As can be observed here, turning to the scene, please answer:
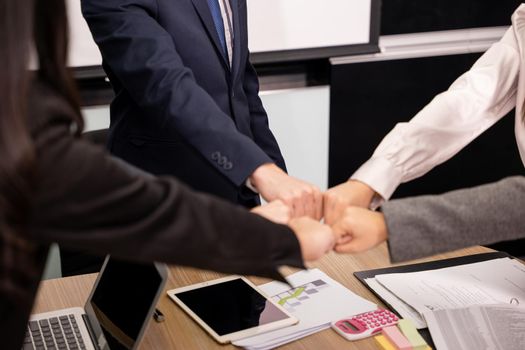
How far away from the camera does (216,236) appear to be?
112 cm

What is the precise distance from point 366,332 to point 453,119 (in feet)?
2.03

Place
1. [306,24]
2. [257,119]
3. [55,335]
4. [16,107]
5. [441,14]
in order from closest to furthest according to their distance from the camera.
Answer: [16,107]
[55,335]
[257,119]
[306,24]
[441,14]

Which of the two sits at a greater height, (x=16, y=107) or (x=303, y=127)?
(x=16, y=107)

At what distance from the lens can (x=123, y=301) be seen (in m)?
1.40

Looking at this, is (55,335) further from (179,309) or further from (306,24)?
(306,24)

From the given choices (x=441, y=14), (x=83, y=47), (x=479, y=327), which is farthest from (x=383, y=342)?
(x=441, y=14)

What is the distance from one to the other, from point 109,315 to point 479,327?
0.72m

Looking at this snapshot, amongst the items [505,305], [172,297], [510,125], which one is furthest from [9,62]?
[510,125]

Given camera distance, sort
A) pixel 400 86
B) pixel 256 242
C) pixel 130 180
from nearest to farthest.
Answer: pixel 130 180 < pixel 256 242 < pixel 400 86

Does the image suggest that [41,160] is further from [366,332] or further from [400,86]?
[400,86]

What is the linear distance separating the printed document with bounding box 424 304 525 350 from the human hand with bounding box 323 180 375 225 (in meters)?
0.30

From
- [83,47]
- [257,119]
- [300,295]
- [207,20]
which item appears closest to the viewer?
[300,295]

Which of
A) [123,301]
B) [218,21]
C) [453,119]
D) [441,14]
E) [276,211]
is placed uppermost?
[218,21]

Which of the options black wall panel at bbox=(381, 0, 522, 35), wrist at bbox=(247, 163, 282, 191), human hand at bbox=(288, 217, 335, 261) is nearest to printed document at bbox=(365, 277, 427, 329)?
human hand at bbox=(288, 217, 335, 261)
